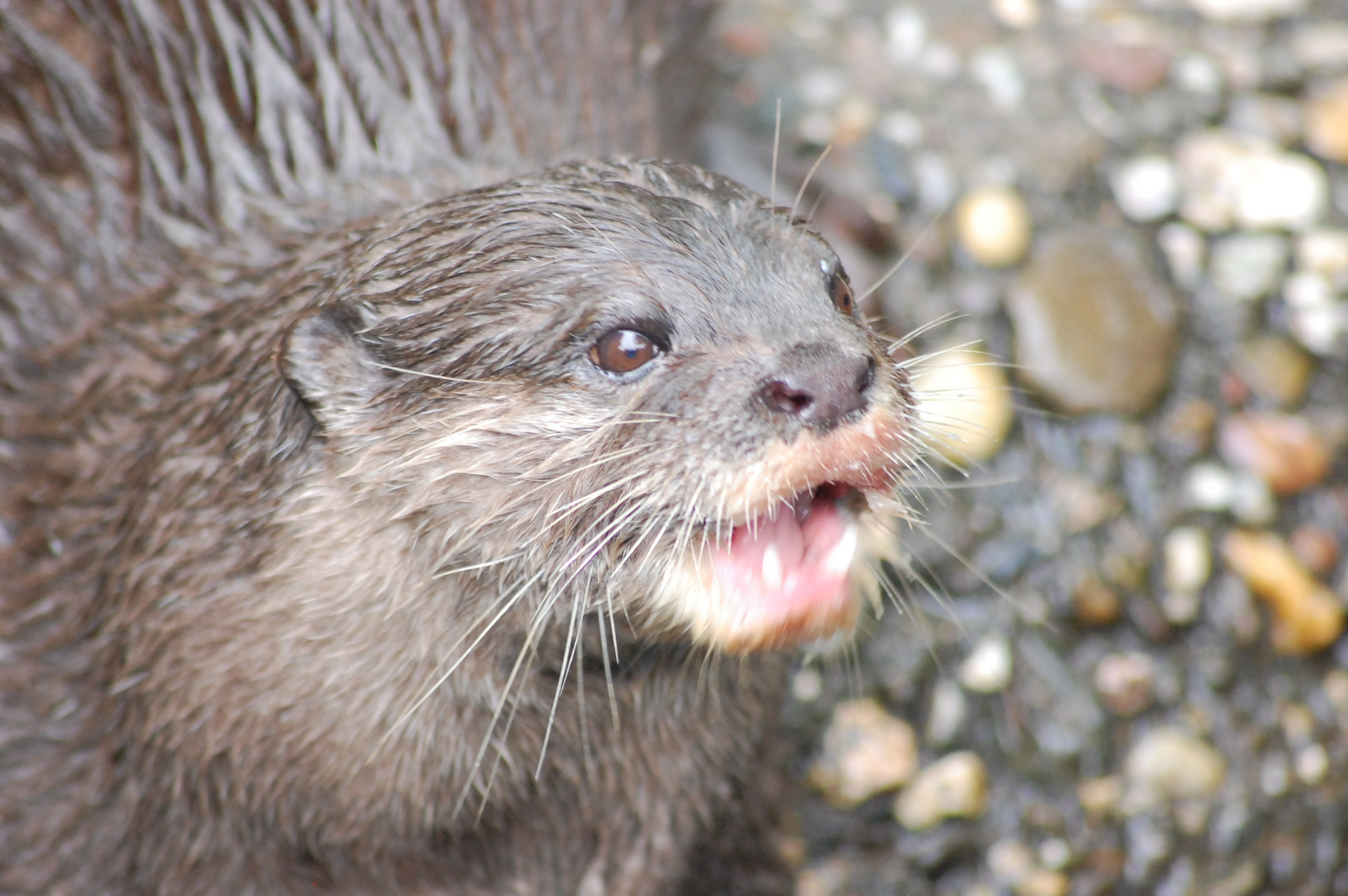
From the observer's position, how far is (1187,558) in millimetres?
2480

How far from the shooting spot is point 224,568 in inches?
64.6

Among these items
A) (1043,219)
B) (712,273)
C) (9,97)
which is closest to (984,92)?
(1043,219)

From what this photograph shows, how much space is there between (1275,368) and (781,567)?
4.87 ft

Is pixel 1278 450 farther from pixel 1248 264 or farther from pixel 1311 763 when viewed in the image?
pixel 1311 763

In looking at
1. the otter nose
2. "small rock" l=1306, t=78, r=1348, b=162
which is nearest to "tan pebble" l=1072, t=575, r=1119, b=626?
"small rock" l=1306, t=78, r=1348, b=162

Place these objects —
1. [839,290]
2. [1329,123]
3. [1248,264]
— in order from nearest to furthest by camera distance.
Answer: [839,290], [1248,264], [1329,123]

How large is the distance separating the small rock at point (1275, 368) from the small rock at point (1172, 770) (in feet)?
2.03

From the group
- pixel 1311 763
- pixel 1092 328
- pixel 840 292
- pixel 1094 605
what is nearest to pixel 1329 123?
pixel 1092 328

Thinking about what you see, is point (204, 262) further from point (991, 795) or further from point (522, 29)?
point (991, 795)

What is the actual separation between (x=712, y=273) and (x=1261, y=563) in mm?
1403

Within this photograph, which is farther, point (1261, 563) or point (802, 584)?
point (1261, 563)

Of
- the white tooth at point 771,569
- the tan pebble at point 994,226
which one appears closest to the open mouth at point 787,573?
the white tooth at point 771,569

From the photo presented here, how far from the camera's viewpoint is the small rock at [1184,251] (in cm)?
261

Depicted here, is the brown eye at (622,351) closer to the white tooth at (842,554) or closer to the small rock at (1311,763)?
the white tooth at (842,554)
